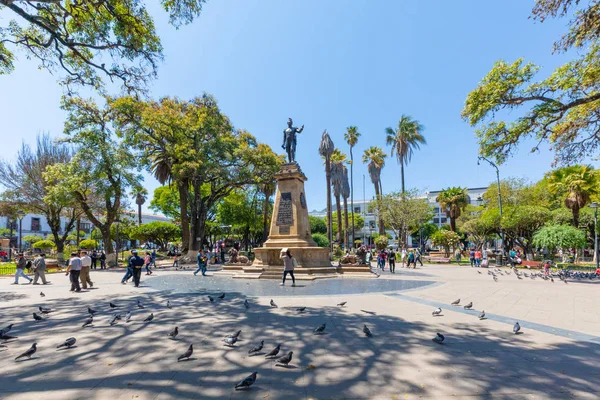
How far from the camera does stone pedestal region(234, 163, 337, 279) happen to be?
15.6 m

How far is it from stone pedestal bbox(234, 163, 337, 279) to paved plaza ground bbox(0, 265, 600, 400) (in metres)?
6.67

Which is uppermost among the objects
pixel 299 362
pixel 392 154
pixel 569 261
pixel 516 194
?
pixel 392 154

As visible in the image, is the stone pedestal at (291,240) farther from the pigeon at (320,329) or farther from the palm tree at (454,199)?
the palm tree at (454,199)

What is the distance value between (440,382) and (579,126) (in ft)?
43.0

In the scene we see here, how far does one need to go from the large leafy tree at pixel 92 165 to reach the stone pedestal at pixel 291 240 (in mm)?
13909

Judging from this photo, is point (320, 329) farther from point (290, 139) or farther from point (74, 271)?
point (290, 139)

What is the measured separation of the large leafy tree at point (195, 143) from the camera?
24.9 meters

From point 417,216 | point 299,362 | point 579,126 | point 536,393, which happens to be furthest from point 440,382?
point 417,216

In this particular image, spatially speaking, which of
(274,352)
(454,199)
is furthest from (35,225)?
(274,352)

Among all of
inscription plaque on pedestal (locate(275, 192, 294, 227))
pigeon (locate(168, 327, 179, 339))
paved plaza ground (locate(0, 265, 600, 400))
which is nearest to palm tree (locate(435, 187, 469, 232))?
inscription plaque on pedestal (locate(275, 192, 294, 227))

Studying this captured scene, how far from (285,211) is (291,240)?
1.57 meters

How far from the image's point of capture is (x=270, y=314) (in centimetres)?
734

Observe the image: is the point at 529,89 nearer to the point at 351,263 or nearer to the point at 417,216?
the point at 351,263

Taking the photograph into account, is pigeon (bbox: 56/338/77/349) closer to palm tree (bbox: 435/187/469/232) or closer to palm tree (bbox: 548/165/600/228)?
palm tree (bbox: 548/165/600/228)
